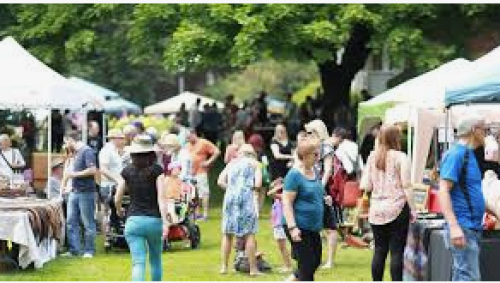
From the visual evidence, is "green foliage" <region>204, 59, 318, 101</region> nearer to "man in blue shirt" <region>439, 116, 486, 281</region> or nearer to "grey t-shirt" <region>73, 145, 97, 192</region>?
"grey t-shirt" <region>73, 145, 97, 192</region>

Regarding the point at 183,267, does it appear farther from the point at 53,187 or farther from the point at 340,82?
the point at 340,82

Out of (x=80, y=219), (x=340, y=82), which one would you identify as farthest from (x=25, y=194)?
(x=340, y=82)

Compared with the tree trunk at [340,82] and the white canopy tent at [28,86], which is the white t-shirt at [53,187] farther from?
the tree trunk at [340,82]

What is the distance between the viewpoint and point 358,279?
12.3m

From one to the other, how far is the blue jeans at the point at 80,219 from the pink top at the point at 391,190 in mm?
5440

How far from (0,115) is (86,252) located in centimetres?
1321

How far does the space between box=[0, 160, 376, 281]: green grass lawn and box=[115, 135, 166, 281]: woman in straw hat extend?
2.33 metres

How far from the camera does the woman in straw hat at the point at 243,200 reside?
1268 centimetres

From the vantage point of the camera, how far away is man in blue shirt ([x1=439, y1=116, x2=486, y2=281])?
28.0 feet

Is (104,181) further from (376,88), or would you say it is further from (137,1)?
(376,88)

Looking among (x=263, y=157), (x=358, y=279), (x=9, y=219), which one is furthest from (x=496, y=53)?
(x=263, y=157)

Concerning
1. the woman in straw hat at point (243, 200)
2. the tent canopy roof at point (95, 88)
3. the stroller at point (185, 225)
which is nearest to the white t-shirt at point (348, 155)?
the stroller at point (185, 225)

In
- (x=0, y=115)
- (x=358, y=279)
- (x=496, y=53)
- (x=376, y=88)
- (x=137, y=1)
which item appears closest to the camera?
(x=496, y=53)

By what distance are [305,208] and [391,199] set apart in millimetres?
936
